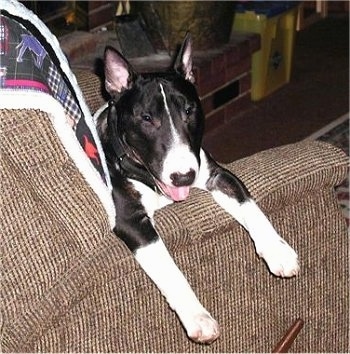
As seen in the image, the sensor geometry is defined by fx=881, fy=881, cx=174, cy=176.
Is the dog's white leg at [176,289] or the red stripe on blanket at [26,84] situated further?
the dog's white leg at [176,289]

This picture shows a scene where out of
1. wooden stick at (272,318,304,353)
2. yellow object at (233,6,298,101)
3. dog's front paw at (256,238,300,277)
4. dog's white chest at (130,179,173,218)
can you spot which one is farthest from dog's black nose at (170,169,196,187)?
yellow object at (233,6,298,101)

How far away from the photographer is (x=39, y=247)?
185 cm

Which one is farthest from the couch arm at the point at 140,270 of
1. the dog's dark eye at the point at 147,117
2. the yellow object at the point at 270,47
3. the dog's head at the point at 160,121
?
the yellow object at the point at 270,47

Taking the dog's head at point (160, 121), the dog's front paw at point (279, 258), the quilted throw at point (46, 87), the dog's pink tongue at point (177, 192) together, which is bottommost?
the dog's front paw at point (279, 258)

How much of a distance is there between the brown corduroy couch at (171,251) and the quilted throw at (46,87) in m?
0.03

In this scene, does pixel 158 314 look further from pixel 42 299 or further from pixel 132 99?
pixel 132 99

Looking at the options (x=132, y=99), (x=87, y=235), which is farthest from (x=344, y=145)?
(x=87, y=235)

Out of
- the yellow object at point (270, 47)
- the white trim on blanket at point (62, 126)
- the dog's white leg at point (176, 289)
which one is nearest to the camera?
the white trim on blanket at point (62, 126)

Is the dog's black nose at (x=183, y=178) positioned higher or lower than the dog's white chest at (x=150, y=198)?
higher

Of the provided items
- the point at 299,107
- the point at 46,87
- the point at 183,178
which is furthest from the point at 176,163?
the point at 299,107

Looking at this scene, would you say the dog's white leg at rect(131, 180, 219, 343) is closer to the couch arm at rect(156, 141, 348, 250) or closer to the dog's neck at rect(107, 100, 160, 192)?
the couch arm at rect(156, 141, 348, 250)

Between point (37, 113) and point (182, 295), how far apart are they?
0.52 meters

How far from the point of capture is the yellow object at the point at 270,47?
16.1 ft

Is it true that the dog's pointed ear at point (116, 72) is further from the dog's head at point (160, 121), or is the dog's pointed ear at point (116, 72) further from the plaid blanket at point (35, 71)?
the plaid blanket at point (35, 71)
